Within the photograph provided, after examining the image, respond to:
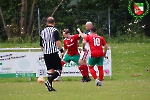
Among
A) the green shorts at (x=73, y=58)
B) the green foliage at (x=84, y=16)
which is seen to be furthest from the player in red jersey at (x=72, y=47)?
the green foliage at (x=84, y=16)

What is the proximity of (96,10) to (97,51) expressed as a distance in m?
21.0

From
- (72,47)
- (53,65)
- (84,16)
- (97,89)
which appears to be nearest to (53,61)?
(53,65)

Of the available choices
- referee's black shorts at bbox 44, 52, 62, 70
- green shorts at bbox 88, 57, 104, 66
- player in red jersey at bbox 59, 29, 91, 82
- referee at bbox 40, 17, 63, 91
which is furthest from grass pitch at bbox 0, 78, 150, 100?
player in red jersey at bbox 59, 29, 91, 82

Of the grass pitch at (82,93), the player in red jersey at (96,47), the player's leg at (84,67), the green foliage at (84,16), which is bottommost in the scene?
the grass pitch at (82,93)

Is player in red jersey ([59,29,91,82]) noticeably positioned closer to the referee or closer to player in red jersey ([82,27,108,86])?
player in red jersey ([82,27,108,86])

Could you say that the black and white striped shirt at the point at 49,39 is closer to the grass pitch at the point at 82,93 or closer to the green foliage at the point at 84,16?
the grass pitch at the point at 82,93

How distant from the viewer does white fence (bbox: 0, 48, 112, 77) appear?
25.7 metres

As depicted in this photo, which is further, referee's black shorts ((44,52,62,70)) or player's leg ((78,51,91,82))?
player's leg ((78,51,91,82))

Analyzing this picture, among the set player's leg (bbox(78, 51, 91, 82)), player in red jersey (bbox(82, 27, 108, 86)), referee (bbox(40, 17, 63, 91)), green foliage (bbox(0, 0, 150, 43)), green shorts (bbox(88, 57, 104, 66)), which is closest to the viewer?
referee (bbox(40, 17, 63, 91))

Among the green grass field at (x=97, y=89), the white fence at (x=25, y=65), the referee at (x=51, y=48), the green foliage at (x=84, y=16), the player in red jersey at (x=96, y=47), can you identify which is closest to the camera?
the green grass field at (x=97, y=89)

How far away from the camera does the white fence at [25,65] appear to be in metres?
25.7

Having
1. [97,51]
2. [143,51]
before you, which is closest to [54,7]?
[143,51]

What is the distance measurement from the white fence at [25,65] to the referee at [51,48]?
20.9 ft

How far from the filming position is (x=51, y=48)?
1920 centimetres
